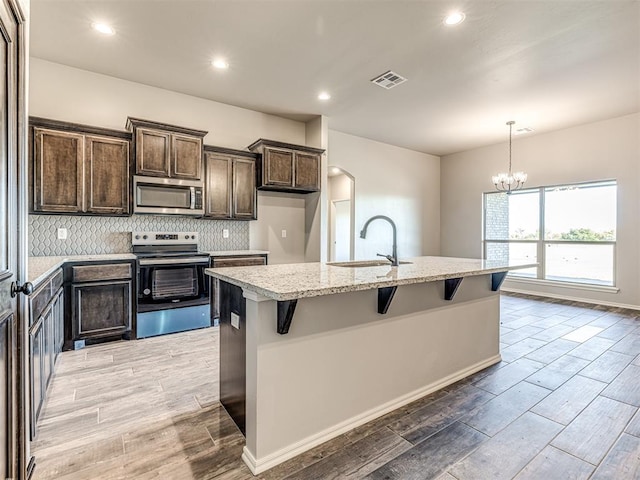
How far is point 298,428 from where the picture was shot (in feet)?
5.98

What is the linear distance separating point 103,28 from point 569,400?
4.86 meters

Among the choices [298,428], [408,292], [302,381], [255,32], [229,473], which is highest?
[255,32]

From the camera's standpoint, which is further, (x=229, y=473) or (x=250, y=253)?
(x=250, y=253)

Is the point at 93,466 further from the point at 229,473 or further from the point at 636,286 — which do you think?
the point at 636,286

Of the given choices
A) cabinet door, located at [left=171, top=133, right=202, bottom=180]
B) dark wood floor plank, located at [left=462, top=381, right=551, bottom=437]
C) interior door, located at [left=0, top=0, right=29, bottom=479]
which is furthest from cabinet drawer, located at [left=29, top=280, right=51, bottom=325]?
dark wood floor plank, located at [left=462, top=381, right=551, bottom=437]

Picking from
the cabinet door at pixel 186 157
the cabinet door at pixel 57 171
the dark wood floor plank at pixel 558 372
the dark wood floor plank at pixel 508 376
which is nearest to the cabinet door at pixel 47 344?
the cabinet door at pixel 57 171

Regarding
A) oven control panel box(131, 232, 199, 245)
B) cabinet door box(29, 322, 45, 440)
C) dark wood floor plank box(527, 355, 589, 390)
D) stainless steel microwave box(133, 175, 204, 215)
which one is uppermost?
stainless steel microwave box(133, 175, 204, 215)

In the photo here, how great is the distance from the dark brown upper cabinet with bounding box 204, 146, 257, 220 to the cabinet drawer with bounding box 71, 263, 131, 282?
1.16m

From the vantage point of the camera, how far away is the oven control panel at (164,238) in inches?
152

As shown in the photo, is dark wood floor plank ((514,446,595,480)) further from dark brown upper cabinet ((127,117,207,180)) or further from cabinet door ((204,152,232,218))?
dark brown upper cabinet ((127,117,207,180))

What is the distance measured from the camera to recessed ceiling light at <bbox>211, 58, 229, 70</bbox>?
352cm

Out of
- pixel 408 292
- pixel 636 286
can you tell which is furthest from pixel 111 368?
pixel 636 286

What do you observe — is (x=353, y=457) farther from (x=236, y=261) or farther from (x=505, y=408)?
(x=236, y=261)

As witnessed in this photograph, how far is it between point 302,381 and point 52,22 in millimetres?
3681
